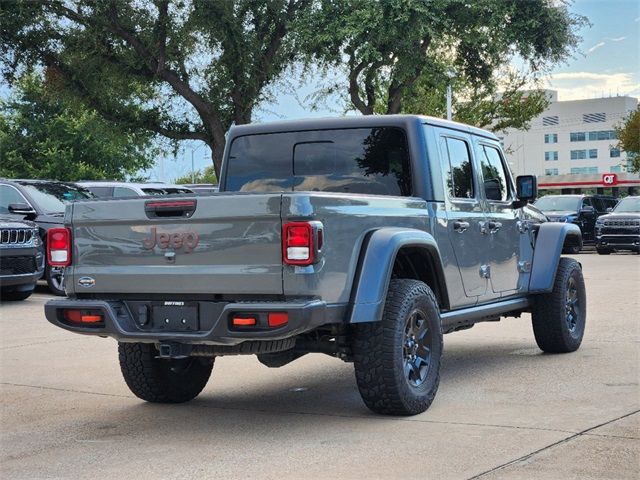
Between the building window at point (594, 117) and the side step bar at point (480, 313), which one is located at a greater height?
the building window at point (594, 117)

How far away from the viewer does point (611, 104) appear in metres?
135

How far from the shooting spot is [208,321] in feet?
21.7

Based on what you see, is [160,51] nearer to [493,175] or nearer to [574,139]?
[493,175]

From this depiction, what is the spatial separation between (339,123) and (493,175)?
172cm

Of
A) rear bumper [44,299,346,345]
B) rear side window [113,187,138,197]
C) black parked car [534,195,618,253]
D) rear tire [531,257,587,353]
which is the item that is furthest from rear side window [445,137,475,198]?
black parked car [534,195,618,253]

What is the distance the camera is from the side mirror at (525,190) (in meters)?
9.40

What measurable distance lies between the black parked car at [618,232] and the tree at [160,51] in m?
9.45

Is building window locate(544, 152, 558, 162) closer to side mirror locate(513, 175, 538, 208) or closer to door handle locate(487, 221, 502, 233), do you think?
side mirror locate(513, 175, 538, 208)

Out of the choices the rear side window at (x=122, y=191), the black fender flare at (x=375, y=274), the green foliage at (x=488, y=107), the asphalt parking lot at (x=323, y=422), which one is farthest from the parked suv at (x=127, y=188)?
the green foliage at (x=488, y=107)

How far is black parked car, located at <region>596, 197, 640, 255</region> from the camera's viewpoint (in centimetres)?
2920

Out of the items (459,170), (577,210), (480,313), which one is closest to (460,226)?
(459,170)

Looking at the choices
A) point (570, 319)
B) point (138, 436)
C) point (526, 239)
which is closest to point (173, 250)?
point (138, 436)

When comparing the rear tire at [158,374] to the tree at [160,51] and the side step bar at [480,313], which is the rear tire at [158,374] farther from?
the tree at [160,51]

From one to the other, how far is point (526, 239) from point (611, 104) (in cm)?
13127
